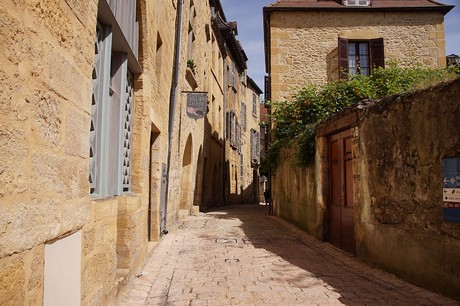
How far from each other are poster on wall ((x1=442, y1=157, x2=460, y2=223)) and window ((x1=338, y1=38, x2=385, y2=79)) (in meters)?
8.88

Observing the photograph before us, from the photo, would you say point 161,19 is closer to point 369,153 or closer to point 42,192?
point 369,153

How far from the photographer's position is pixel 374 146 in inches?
202

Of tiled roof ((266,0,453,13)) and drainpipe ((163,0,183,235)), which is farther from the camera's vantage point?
tiled roof ((266,0,453,13))

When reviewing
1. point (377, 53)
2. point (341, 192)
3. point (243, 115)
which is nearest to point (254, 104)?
point (243, 115)

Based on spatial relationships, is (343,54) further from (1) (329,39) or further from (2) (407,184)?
(2) (407,184)

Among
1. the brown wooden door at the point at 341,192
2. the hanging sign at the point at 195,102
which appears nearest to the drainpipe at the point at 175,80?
the hanging sign at the point at 195,102

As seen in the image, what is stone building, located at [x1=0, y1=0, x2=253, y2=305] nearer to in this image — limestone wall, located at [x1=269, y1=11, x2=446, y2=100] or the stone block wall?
the stone block wall

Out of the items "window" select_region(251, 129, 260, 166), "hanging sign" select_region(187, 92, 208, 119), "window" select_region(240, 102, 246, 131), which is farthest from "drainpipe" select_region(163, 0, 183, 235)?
"window" select_region(251, 129, 260, 166)

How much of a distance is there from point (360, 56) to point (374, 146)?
8.72 m

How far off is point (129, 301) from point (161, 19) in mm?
4272

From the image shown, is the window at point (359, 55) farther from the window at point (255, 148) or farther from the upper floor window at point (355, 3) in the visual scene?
the window at point (255, 148)

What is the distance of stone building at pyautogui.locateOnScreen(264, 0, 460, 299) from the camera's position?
3893 mm

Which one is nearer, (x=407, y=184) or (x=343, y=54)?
(x=407, y=184)

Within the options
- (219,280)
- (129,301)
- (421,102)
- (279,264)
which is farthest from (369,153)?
(129,301)
